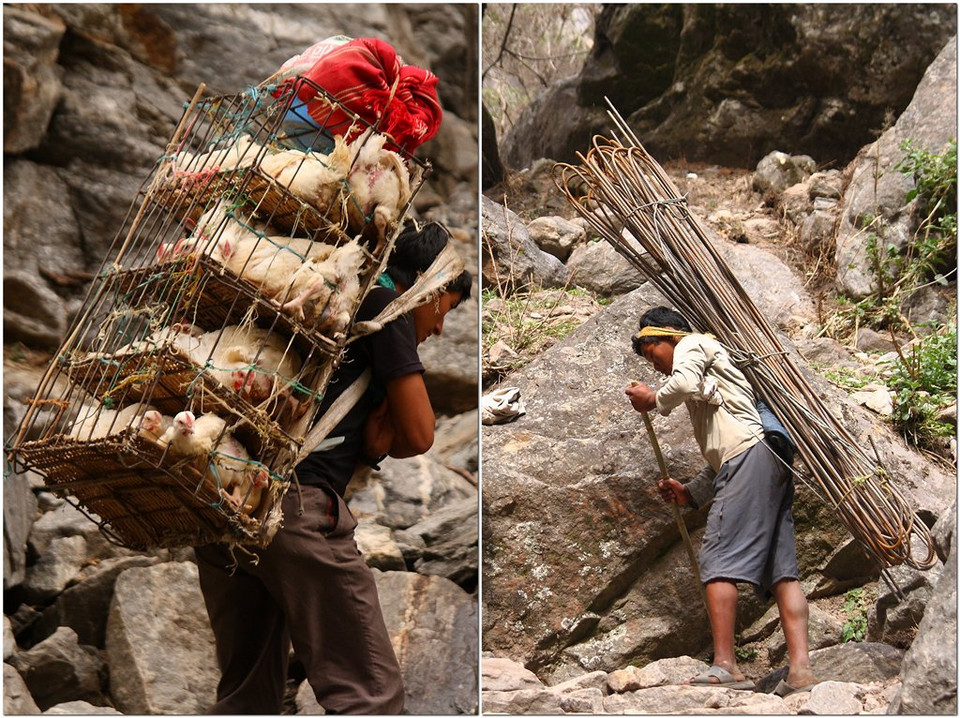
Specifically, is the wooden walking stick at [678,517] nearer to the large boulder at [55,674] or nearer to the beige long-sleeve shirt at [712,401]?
the beige long-sleeve shirt at [712,401]

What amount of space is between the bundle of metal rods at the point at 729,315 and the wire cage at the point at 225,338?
0.84 metres

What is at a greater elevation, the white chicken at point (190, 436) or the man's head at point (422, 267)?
the man's head at point (422, 267)

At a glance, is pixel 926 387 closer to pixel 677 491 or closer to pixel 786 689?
pixel 677 491

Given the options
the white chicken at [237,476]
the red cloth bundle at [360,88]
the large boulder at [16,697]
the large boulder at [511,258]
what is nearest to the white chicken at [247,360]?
the white chicken at [237,476]

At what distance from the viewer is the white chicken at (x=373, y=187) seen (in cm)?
219

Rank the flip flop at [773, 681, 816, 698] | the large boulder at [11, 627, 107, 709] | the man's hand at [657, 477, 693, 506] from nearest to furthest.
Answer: the flip flop at [773, 681, 816, 698] → the man's hand at [657, 477, 693, 506] → the large boulder at [11, 627, 107, 709]

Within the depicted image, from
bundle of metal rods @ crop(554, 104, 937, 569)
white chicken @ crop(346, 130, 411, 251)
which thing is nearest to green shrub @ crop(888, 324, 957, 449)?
bundle of metal rods @ crop(554, 104, 937, 569)

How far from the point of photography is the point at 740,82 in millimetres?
3135

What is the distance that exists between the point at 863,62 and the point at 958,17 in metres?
0.27

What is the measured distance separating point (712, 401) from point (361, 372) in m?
0.97

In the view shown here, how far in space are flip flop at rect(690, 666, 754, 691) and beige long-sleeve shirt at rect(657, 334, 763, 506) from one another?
1.38 feet

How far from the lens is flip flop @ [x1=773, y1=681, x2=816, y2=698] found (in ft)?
8.21

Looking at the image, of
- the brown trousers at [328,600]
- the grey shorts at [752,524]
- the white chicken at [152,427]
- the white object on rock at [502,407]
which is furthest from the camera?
the white object on rock at [502,407]

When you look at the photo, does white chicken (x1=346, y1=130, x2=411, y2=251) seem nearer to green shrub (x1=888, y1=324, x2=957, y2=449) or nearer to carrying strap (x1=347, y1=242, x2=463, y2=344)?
carrying strap (x1=347, y1=242, x2=463, y2=344)
